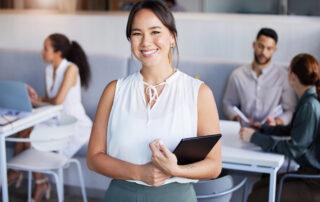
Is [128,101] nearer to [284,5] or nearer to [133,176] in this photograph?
[133,176]

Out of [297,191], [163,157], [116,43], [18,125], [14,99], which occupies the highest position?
[116,43]

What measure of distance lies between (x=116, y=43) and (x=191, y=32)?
624mm

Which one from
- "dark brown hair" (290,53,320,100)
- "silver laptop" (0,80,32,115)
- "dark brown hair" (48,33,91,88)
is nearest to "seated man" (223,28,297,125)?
"dark brown hair" (290,53,320,100)

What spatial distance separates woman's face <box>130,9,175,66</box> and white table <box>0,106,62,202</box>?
1601 millimetres

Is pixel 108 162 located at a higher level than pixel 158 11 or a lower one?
lower

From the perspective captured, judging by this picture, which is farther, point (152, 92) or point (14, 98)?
point (14, 98)

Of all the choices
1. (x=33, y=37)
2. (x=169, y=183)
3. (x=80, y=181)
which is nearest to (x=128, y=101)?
(x=169, y=183)

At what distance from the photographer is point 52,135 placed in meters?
3.30

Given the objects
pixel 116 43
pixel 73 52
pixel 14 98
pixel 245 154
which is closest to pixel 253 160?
pixel 245 154

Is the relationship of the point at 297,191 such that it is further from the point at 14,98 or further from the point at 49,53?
the point at 49,53

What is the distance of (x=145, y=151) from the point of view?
1.56 meters

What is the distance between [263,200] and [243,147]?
29cm

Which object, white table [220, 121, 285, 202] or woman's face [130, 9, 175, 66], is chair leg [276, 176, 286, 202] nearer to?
white table [220, 121, 285, 202]

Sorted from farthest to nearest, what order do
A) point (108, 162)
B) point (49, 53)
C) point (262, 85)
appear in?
point (49, 53), point (262, 85), point (108, 162)
